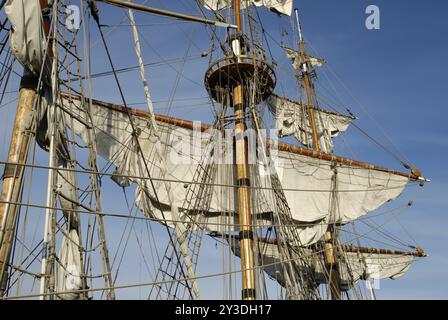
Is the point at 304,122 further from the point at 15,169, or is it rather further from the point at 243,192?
the point at 15,169

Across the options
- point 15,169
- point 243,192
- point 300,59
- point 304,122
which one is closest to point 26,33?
point 15,169

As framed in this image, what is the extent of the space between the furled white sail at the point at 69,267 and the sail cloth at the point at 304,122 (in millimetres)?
16740

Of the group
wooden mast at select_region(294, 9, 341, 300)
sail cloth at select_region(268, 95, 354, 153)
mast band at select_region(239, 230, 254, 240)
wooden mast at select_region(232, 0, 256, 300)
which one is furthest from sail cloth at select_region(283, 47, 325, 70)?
mast band at select_region(239, 230, 254, 240)

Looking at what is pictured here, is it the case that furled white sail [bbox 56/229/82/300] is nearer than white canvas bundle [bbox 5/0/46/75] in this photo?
No

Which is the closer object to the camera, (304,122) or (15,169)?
(15,169)

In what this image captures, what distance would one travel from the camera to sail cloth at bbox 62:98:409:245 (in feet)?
46.1

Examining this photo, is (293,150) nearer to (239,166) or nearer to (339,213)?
(339,213)

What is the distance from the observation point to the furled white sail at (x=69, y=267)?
7.15 meters

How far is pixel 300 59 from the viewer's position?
26594mm

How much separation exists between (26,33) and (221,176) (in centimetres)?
819

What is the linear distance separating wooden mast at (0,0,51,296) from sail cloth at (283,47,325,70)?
20716 mm

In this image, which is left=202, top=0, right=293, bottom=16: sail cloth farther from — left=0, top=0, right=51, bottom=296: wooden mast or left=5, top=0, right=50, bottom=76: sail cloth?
left=0, top=0, right=51, bottom=296: wooden mast
